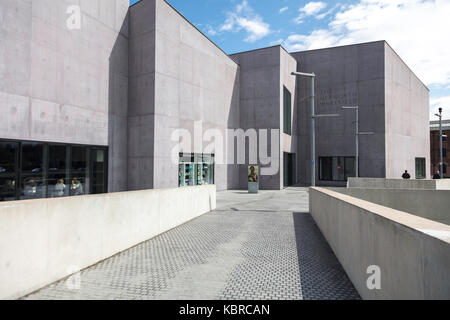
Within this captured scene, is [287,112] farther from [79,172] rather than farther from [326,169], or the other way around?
[79,172]

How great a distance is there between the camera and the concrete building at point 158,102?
45.4 feet

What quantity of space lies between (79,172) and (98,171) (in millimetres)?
1268

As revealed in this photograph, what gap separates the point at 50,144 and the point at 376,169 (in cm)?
2899

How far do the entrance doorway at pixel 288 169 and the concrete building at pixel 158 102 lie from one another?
1.11 ft

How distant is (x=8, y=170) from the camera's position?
13.1m

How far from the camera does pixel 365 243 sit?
443 centimetres

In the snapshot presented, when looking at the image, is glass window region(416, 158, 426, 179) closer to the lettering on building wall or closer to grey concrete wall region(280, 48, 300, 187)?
the lettering on building wall

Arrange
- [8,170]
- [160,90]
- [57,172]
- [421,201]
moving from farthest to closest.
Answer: [160,90]
[57,172]
[8,170]
[421,201]

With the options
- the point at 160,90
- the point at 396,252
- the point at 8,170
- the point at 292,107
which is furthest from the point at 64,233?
the point at 292,107

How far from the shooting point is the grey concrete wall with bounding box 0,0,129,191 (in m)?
13.1

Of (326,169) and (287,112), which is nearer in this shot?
(287,112)

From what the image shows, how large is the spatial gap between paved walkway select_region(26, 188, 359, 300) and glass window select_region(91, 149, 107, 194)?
10.4 m

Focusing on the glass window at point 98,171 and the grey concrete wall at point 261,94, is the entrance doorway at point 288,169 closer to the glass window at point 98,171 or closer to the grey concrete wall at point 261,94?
A: the grey concrete wall at point 261,94
